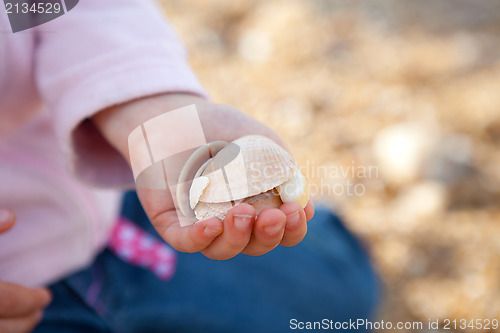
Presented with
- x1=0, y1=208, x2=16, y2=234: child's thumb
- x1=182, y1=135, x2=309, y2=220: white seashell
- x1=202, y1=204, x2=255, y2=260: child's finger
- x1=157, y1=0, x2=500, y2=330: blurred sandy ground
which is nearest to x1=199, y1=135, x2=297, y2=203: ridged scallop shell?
x1=182, y1=135, x2=309, y2=220: white seashell

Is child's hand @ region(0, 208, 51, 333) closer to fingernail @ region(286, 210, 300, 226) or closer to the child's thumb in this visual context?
the child's thumb

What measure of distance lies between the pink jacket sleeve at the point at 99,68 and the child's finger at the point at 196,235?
0.81 feet

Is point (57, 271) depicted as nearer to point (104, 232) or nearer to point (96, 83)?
point (104, 232)

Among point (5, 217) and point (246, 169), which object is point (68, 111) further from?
point (246, 169)

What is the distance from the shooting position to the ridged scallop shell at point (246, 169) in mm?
614

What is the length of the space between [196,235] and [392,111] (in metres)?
1.50

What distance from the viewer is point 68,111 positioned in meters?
0.70

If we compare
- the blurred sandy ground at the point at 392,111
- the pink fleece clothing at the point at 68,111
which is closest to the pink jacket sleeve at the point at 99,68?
the pink fleece clothing at the point at 68,111

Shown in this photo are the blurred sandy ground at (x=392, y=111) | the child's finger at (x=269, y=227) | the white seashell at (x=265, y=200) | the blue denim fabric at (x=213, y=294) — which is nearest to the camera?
the child's finger at (x=269, y=227)

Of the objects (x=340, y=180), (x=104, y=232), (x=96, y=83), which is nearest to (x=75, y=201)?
(x=104, y=232)

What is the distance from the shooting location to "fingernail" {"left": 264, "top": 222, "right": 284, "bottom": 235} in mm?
497

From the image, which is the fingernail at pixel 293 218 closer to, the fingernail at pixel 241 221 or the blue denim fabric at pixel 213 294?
the fingernail at pixel 241 221

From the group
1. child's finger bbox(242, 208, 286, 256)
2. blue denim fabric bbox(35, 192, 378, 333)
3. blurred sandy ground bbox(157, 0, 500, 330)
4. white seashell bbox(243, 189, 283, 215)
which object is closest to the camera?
child's finger bbox(242, 208, 286, 256)

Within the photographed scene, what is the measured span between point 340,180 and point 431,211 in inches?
13.0
